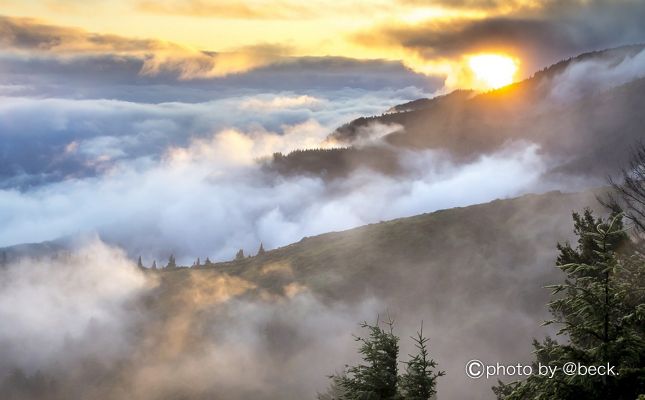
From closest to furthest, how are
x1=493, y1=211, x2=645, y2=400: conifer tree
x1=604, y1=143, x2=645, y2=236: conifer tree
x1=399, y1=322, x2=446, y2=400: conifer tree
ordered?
x1=493, y1=211, x2=645, y2=400: conifer tree, x1=399, y1=322, x2=446, y2=400: conifer tree, x1=604, y1=143, x2=645, y2=236: conifer tree

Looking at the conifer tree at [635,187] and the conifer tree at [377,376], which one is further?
the conifer tree at [635,187]

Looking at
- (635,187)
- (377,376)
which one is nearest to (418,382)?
(377,376)

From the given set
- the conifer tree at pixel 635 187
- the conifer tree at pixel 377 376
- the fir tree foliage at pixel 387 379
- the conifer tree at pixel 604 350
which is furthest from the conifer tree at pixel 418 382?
the conifer tree at pixel 635 187

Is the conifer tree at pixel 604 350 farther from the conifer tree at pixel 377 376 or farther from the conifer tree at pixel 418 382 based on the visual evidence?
the conifer tree at pixel 377 376

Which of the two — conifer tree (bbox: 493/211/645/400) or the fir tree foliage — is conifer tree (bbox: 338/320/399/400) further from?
conifer tree (bbox: 493/211/645/400)

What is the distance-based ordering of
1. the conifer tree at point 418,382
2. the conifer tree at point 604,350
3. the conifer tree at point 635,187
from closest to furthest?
the conifer tree at point 604,350
the conifer tree at point 418,382
the conifer tree at point 635,187

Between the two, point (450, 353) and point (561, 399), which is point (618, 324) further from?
point (450, 353)

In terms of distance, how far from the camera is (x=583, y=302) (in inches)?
625

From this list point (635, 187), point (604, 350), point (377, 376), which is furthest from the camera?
point (635, 187)

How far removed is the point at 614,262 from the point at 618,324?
163 cm

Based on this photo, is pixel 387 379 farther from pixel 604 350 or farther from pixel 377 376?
pixel 604 350

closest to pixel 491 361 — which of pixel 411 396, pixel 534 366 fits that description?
pixel 534 366

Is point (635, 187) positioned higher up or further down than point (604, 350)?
higher up

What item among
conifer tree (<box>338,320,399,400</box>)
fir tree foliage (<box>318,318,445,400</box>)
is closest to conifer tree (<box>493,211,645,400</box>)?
fir tree foliage (<box>318,318,445,400</box>)
